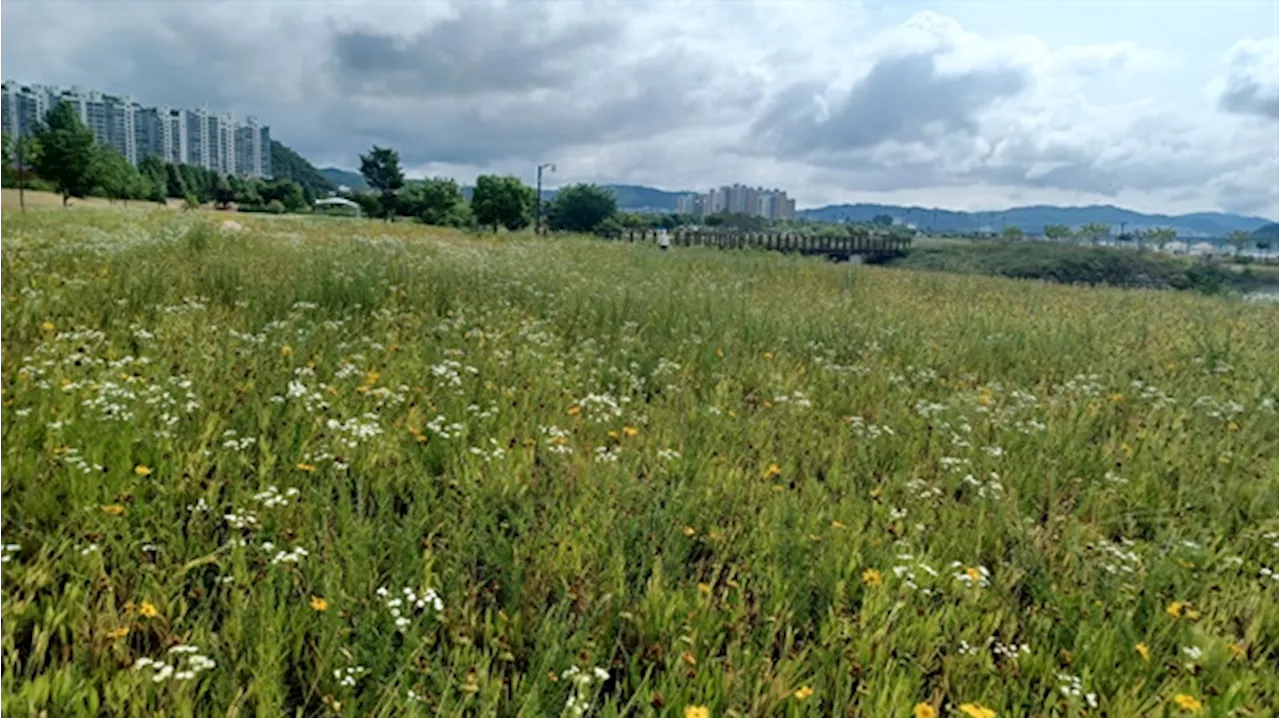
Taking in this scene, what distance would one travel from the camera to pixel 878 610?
2.44m

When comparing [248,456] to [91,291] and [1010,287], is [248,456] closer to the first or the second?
[91,291]

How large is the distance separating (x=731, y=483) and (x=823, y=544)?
0.67m

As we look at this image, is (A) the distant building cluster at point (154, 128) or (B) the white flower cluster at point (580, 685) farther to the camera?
(A) the distant building cluster at point (154, 128)

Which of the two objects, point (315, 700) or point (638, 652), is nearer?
point (315, 700)

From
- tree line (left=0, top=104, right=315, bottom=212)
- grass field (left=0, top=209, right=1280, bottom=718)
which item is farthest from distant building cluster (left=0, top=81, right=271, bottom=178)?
grass field (left=0, top=209, right=1280, bottom=718)

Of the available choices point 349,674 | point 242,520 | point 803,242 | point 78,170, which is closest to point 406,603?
point 349,674

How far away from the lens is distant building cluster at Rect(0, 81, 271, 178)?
120625mm

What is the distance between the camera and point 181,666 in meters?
1.91

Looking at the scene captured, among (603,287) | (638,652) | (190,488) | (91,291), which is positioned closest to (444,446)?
(190,488)

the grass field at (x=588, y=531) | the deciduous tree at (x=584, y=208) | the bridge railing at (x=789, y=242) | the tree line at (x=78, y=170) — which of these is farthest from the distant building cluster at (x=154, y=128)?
the grass field at (x=588, y=531)

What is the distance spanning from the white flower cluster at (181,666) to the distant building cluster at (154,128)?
135 m

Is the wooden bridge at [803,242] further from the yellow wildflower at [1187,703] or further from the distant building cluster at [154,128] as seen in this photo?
the distant building cluster at [154,128]

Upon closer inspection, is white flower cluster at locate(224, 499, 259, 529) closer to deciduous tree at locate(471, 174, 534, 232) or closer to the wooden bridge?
the wooden bridge

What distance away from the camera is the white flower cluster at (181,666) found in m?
1.77
